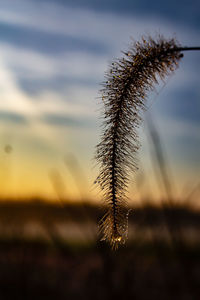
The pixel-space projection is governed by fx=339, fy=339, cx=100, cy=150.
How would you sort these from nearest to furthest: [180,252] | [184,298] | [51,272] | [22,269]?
[180,252], [22,269], [184,298], [51,272]

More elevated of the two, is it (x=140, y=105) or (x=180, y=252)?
(x=140, y=105)

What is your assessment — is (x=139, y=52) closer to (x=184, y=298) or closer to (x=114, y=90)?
(x=114, y=90)

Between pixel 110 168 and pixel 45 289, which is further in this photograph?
pixel 45 289

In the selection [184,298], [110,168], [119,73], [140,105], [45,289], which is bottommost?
[184,298]

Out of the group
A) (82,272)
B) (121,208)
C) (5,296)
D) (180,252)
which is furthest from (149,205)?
(82,272)

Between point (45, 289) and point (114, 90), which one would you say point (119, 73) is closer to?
point (114, 90)

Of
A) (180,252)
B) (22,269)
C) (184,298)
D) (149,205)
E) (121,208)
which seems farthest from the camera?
(184,298)

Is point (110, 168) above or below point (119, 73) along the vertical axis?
below

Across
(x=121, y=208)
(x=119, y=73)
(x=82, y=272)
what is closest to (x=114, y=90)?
(x=119, y=73)

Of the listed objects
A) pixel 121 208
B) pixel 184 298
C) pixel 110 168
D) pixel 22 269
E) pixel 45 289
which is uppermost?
pixel 110 168
